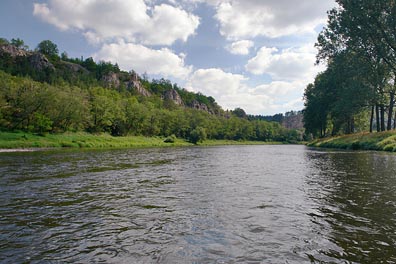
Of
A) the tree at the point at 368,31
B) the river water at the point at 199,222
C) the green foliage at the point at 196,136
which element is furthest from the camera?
the green foliage at the point at 196,136

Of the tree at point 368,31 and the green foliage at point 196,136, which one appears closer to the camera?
the tree at point 368,31

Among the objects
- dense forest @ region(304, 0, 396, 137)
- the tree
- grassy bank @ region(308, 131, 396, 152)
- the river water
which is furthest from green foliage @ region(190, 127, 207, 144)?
the river water

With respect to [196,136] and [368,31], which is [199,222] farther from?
[196,136]

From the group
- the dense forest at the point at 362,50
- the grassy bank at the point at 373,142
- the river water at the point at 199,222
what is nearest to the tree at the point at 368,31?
the dense forest at the point at 362,50

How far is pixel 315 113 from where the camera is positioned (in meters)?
88.5

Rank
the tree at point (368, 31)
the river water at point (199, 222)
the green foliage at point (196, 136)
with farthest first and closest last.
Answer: the green foliage at point (196, 136), the tree at point (368, 31), the river water at point (199, 222)

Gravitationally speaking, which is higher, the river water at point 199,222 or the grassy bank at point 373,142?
the grassy bank at point 373,142

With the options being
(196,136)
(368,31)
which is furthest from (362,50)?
(196,136)

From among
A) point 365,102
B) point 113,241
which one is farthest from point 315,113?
point 113,241

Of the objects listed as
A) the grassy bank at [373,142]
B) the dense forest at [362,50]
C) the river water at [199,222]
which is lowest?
the river water at [199,222]

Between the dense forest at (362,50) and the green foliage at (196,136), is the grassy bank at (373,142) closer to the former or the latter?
the dense forest at (362,50)

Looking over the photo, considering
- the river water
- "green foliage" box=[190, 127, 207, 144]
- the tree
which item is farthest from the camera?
"green foliage" box=[190, 127, 207, 144]

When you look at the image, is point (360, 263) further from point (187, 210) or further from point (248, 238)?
point (187, 210)

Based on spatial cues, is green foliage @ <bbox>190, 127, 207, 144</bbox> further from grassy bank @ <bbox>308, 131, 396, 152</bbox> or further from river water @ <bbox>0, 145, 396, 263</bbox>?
river water @ <bbox>0, 145, 396, 263</bbox>
